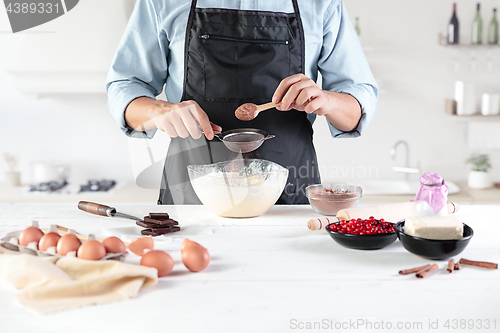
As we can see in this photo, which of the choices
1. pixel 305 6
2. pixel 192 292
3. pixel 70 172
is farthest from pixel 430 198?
pixel 70 172

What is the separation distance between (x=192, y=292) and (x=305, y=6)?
110cm

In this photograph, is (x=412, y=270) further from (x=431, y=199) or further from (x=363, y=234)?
(x=431, y=199)

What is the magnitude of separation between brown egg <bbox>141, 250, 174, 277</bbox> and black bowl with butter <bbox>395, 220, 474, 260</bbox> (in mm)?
447

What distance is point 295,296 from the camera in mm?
738

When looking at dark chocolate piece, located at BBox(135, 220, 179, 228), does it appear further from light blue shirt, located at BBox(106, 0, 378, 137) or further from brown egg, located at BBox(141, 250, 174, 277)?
light blue shirt, located at BBox(106, 0, 378, 137)

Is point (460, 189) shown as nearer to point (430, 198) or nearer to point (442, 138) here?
point (442, 138)

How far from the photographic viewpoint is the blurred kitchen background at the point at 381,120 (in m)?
3.08

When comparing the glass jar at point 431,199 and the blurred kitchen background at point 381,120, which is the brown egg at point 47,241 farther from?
the blurred kitchen background at point 381,120

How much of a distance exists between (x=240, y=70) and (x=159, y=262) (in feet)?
2.84

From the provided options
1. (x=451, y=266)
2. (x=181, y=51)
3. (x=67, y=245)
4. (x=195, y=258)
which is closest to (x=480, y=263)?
(x=451, y=266)

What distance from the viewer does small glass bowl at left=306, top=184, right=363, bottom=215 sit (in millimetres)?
1216

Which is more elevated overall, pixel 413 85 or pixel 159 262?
pixel 159 262

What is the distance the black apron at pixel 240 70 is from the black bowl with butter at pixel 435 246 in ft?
2.28

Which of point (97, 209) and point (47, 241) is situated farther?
point (97, 209)
